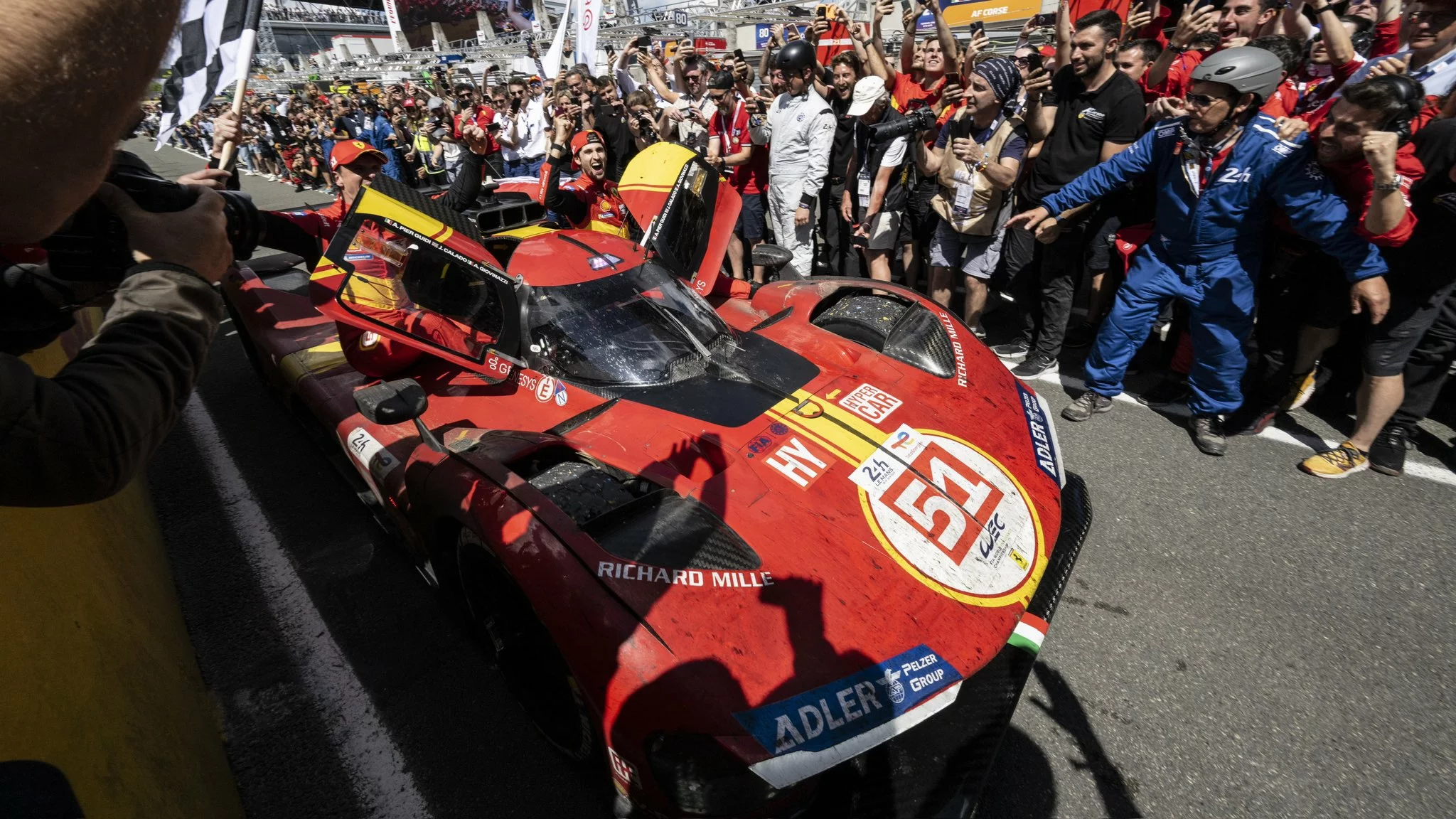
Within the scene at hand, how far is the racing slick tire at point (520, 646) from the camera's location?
1.89 metres

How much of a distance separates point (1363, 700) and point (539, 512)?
2.67 metres

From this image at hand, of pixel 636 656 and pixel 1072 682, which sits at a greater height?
pixel 636 656

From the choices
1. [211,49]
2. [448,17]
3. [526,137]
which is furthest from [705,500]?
[448,17]

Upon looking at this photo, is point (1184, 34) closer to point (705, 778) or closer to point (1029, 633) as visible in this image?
point (1029, 633)

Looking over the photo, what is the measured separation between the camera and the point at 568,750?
192 cm

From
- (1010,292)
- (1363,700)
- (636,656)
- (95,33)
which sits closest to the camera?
(95,33)

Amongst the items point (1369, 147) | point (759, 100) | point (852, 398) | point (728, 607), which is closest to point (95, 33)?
point (728, 607)

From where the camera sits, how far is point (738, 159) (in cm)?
579

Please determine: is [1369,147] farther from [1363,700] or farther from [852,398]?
[852,398]

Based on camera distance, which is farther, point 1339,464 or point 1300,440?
point 1300,440

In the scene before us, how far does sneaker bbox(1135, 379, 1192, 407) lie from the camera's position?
12.8 feet

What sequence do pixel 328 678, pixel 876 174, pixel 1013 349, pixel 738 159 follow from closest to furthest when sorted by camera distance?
pixel 328 678
pixel 1013 349
pixel 876 174
pixel 738 159

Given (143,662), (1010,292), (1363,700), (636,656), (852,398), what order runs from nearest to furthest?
(636,656), (143,662), (1363,700), (852,398), (1010,292)

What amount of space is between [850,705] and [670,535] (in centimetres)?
65
